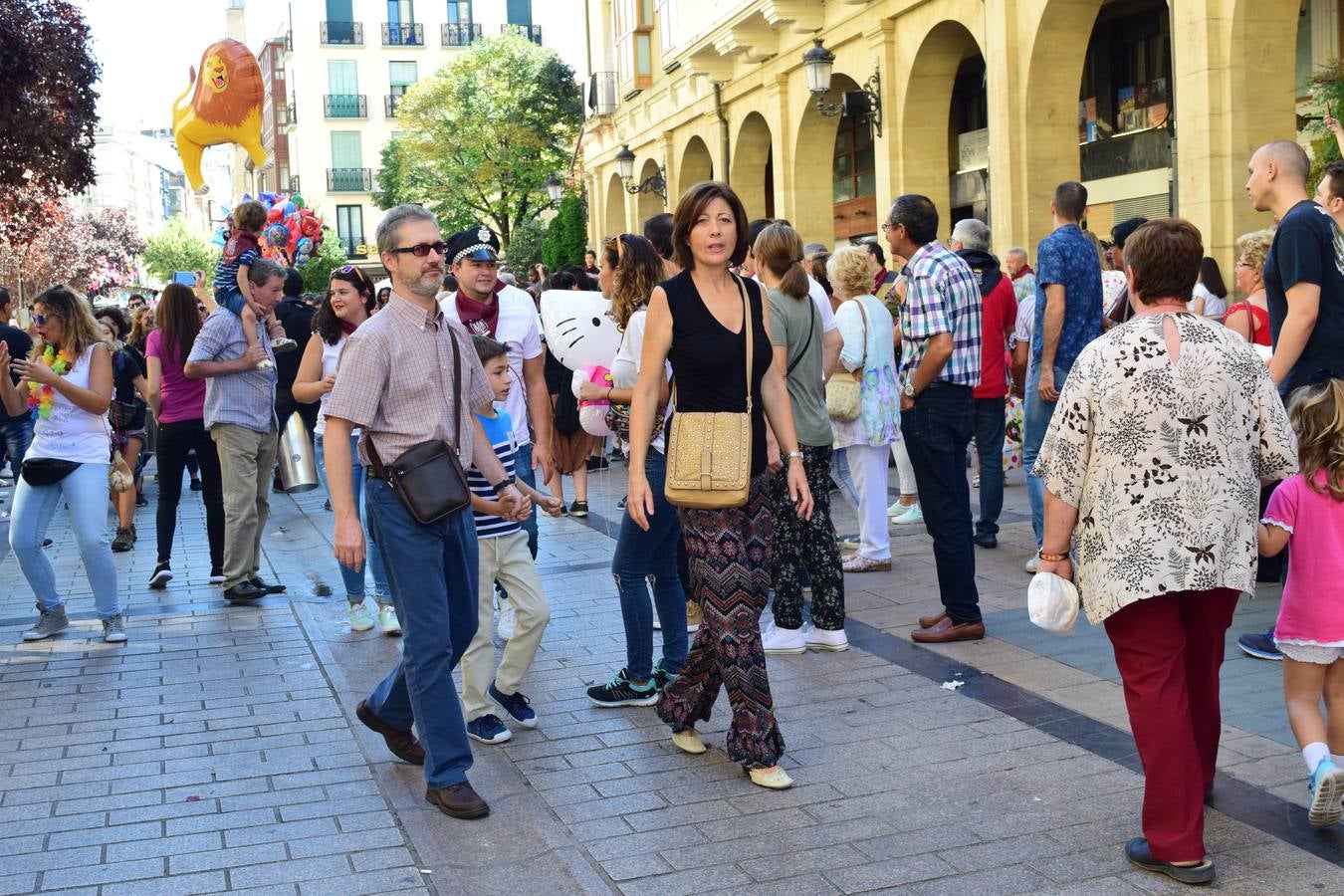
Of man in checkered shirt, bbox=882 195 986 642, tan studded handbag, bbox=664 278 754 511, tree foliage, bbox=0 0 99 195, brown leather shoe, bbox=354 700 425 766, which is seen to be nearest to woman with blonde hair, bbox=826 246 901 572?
man in checkered shirt, bbox=882 195 986 642

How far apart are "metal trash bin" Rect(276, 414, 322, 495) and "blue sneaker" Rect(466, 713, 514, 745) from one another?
11.7 ft

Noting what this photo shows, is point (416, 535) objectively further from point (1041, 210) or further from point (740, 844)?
point (1041, 210)

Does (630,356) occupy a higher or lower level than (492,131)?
lower

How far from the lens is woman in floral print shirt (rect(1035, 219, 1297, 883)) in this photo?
4094 millimetres

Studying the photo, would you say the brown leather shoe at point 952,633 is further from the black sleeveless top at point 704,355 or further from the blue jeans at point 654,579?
the black sleeveless top at point 704,355

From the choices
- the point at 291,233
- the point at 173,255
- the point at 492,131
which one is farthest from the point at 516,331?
the point at 173,255

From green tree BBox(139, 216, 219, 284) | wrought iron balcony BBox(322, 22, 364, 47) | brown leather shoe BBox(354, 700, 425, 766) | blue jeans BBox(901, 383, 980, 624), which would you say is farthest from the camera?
green tree BBox(139, 216, 219, 284)

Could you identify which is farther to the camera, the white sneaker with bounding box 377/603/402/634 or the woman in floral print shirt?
the white sneaker with bounding box 377/603/402/634

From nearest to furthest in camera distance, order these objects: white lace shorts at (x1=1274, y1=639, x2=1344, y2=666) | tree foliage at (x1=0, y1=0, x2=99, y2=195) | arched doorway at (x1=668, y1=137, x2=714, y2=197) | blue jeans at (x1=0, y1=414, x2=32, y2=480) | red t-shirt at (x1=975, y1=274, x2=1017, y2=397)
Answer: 1. white lace shorts at (x1=1274, y1=639, x2=1344, y2=666)
2. red t-shirt at (x1=975, y1=274, x2=1017, y2=397)
3. blue jeans at (x1=0, y1=414, x2=32, y2=480)
4. tree foliage at (x1=0, y1=0, x2=99, y2=195)
5. arched doorway at (x1=668, y1=137, x2=714, y2=197)

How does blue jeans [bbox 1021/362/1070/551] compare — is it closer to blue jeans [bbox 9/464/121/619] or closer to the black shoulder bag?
the black shoulder bag

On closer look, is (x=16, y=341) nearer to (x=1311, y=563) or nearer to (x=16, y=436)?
(x=16, y=436)

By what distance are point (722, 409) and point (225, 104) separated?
1270 centimetres

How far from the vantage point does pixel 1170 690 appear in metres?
4.13

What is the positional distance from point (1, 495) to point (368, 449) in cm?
1210
